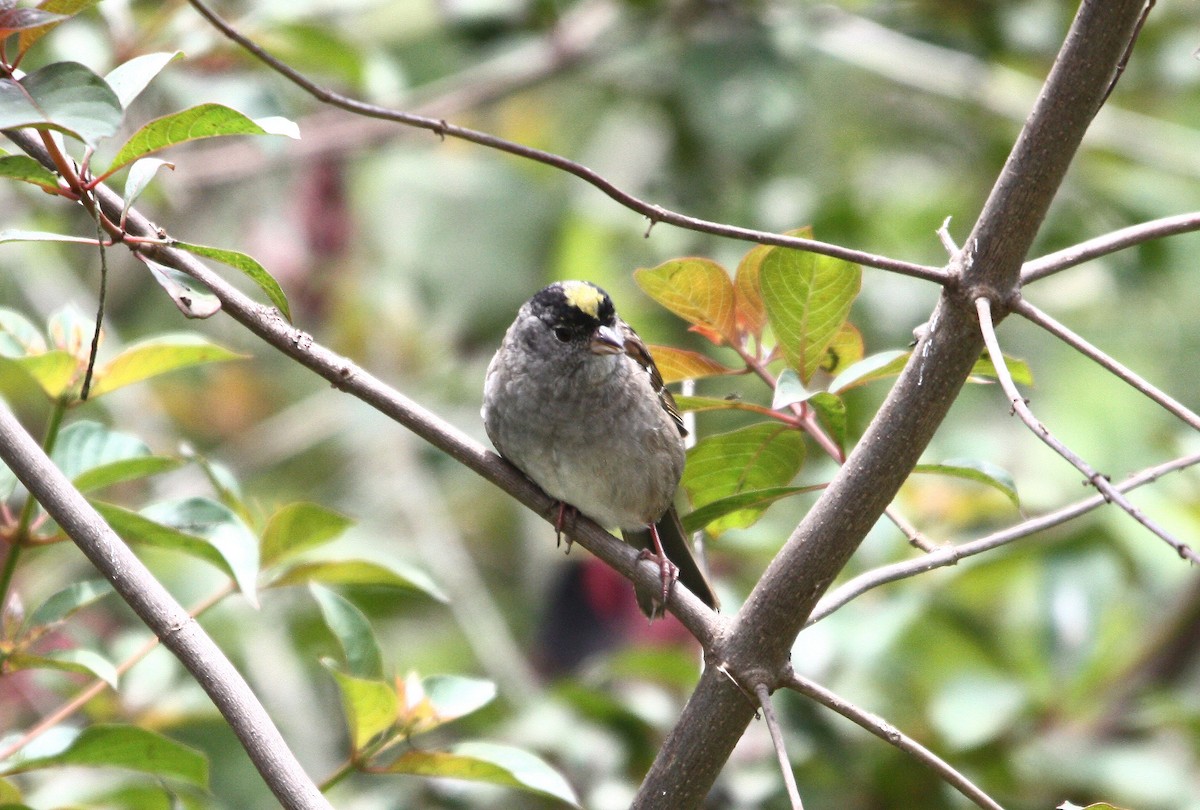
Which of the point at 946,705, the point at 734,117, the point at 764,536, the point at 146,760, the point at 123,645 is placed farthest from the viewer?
the point at 734,117

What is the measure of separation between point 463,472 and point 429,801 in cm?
292

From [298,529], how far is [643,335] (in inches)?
131

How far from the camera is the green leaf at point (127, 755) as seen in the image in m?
2.14

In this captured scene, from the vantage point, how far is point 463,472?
680 centimetres

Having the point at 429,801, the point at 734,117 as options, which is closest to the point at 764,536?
the point at 429,801

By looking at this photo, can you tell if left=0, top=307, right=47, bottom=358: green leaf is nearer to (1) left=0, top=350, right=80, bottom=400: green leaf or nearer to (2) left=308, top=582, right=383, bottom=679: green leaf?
(1) left=0, top=350, right=80, bottom=400: green leaf

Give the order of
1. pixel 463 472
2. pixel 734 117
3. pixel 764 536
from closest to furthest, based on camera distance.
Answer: pixel 764 536 < pixel 734 117 < pixel 463 472

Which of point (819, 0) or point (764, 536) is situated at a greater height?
point (819, 0)

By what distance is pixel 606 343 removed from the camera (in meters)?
3.24

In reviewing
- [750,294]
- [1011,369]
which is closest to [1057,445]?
[1011,369]

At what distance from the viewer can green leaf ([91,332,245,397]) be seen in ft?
7.52

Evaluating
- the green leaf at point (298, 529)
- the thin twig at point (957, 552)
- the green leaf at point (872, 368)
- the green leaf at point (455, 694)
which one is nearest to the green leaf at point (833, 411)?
the green leaf at point (872, 368)

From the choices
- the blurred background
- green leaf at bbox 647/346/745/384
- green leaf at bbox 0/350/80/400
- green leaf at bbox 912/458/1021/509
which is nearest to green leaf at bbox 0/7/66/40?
green leaf at bbox 0/350/80/400

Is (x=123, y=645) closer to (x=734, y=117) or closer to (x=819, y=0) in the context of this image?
(x=734, y=117)
